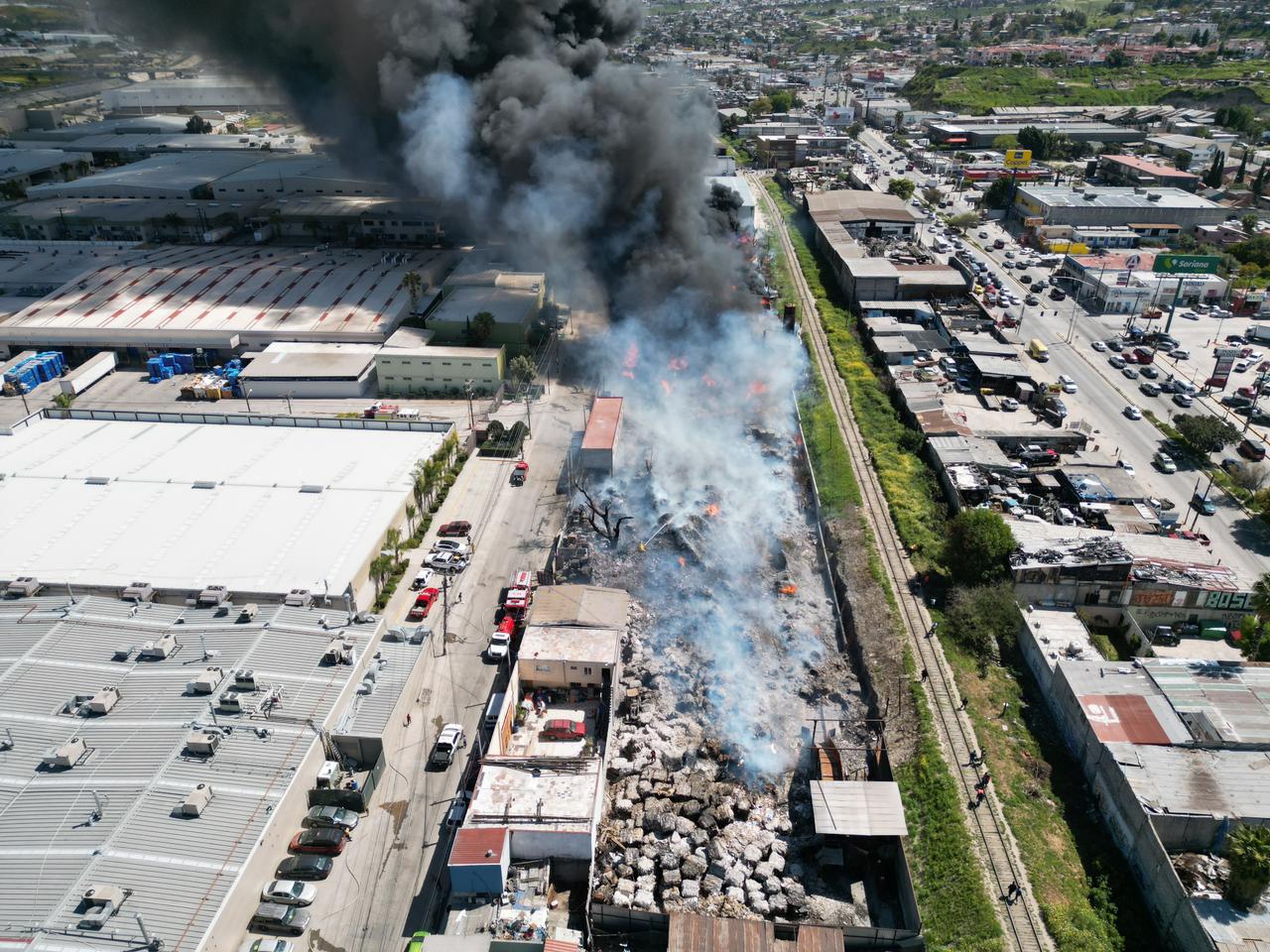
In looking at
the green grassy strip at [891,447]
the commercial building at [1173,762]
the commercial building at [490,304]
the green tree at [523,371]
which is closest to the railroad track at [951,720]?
the green grassy strip at [891,447]

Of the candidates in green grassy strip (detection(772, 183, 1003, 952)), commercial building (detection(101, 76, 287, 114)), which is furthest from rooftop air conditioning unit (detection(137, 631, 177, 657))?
commercial building (detection(101, 76, 287, 114))

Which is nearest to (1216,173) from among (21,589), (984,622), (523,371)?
(523,371)

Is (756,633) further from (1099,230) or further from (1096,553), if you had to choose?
(1099,230)

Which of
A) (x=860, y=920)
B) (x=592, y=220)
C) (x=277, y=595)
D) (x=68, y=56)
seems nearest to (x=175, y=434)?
(x=277, y=595)

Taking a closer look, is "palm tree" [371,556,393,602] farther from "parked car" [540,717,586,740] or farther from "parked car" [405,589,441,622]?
"parked car" [540,717,586,740]

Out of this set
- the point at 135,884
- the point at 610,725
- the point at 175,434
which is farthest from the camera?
the point at 175,434
